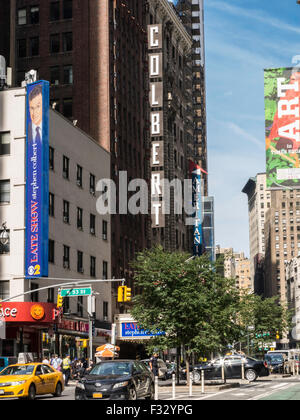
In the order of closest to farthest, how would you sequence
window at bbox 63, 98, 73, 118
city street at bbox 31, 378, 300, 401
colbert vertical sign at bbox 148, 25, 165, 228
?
city street at bbox 31, 378, 300, 401 → window at bbox 63, 98, 73, 118 → colbert vertical sign at bbox 148, 25, 165, 228

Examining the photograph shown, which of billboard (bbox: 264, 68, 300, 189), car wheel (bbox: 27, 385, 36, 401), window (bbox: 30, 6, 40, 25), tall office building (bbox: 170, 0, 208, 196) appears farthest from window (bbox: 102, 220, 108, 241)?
tall office building (bbox: 170, 0, 208, 196)

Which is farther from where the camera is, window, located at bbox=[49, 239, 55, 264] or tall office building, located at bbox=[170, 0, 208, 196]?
tall office building, located at bbox=[170, 0, 208, 196]

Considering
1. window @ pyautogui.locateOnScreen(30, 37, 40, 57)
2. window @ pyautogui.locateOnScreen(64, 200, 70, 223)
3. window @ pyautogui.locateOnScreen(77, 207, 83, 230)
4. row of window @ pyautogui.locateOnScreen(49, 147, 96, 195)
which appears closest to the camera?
row of window @ pyautogui.locateOnScreen(49, 147, 96, 195)

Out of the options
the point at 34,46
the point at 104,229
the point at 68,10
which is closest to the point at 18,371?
the point at 104,229

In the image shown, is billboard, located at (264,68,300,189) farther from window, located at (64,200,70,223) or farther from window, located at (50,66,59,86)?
window, located at (50,66,59,86)

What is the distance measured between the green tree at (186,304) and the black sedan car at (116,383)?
58.4 ft

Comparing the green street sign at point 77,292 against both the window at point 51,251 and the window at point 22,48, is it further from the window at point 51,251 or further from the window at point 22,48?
the window at point 22,48

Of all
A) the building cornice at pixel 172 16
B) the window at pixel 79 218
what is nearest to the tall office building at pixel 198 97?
the building cornice at pixel 172 16

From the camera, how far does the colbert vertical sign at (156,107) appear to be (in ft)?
323

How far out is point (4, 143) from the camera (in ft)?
196

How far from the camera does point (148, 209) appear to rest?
94.6m

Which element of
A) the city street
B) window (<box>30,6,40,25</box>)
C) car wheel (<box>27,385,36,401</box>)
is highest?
window (<box>30,6,40,25</box>)

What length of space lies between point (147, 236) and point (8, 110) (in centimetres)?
3725

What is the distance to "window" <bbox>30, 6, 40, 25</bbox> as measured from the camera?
276 feet
